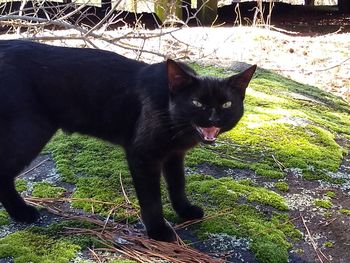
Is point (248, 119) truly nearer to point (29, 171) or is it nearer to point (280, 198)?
point (280, 198)

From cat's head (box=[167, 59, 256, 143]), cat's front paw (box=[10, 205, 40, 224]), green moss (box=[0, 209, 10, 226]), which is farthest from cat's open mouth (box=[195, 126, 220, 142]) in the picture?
green moss (box=[0, 209, 10, 226])

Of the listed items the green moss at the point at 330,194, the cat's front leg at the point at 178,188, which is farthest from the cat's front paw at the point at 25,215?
the green moss at the point at 330,194

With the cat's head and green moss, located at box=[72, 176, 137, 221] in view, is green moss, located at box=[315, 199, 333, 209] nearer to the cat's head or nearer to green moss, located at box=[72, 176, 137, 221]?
the cat's head

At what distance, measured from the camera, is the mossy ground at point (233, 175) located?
95.0 inches

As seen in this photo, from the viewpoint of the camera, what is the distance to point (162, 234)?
245 centimetres

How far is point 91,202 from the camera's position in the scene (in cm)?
274

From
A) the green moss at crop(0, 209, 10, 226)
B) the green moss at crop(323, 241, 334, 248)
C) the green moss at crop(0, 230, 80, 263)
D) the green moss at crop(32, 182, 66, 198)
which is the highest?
the green moss at crop(0, 230, 80, 263)

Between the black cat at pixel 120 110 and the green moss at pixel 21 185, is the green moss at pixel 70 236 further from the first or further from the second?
the green moss at pixel 21 185

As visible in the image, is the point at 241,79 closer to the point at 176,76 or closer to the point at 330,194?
the point at 176,76

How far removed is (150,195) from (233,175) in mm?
789

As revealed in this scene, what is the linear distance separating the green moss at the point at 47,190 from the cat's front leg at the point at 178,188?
1.91ft

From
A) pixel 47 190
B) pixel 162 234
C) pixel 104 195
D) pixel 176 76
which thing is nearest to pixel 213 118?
pixel 176 76

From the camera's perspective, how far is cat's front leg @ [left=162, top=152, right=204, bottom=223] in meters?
2.62

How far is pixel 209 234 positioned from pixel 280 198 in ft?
1.79
